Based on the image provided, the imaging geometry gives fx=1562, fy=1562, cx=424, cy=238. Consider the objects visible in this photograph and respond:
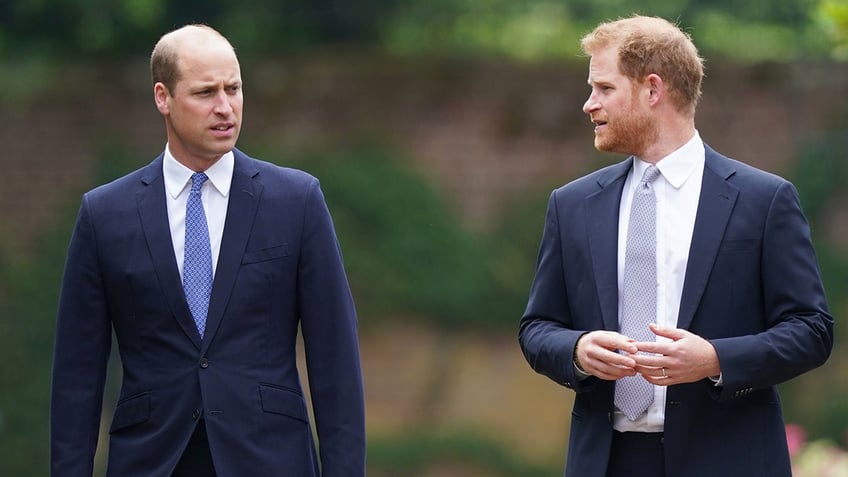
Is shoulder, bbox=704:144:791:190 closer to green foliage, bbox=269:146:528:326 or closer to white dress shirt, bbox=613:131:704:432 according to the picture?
white dress shirt, bbox=613:131:704:432

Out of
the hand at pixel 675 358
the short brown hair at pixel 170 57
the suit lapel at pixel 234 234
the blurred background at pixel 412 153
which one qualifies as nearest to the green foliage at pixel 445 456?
the blurred background at pixel 412 153

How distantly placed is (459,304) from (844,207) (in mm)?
2917

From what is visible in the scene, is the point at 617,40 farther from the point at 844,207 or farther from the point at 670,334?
the point at 844,207

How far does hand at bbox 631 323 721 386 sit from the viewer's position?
3.96 meters

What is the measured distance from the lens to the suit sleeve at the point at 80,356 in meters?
4.40

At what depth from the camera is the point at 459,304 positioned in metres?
11.8

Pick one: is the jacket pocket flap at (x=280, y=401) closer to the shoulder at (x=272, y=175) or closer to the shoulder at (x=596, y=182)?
the shoulder at (x=272, y=175)

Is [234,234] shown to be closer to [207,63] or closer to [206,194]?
[206,194]

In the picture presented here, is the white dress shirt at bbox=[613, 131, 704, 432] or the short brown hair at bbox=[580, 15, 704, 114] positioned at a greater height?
the short brown hair at bbox=[580, 15, 704, 114]

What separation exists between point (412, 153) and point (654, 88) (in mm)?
7601

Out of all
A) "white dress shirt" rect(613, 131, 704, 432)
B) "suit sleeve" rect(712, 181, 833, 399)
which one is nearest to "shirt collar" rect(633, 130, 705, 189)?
"white dress shirt" rect(613, 131, 704, 432)

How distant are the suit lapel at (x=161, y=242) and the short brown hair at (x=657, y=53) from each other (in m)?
1.32

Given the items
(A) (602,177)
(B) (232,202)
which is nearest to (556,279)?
(A) (602,177)

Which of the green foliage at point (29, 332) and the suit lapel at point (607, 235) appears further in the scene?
the green foliage at point (29, 332)
